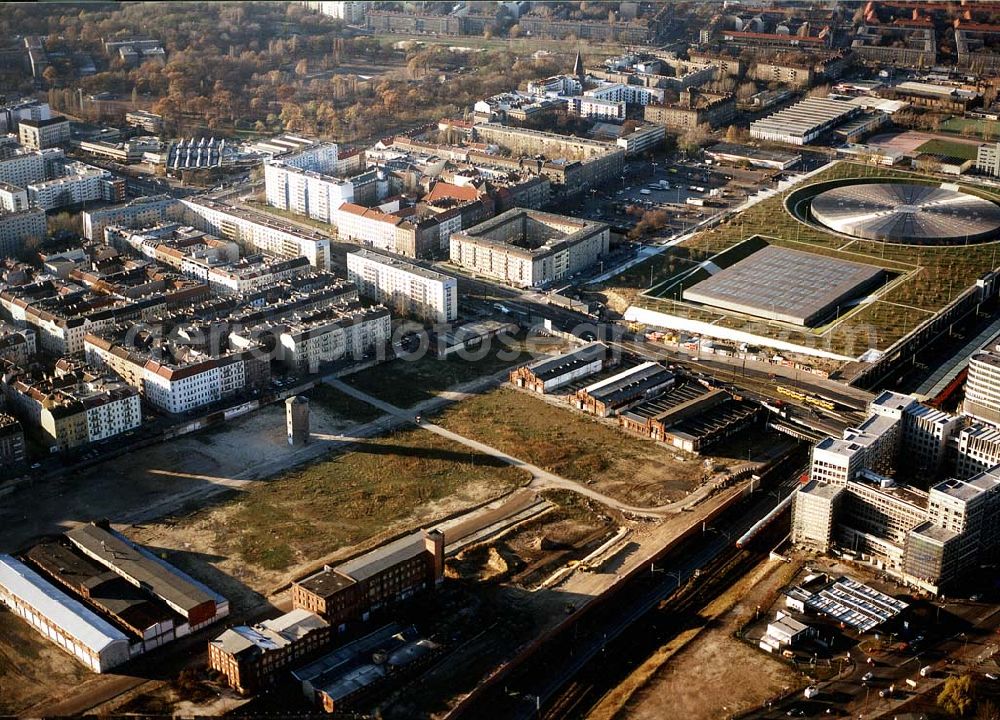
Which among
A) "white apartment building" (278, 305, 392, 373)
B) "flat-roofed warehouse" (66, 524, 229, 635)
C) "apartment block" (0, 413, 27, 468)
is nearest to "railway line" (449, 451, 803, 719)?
"flat-roofed warehouse" (66, 524, 229, 635)

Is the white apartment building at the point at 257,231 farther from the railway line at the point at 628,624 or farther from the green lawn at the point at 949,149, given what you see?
the green lawn at the point at 949,149

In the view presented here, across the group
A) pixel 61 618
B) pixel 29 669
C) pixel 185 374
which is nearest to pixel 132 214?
pixel 185 374

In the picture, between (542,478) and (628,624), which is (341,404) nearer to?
(542,478)

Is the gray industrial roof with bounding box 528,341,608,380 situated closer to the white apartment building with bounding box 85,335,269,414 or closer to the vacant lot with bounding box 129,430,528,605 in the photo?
the vacant lot with bounding box 129,430,528,605

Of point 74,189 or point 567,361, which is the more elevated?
point 74,189

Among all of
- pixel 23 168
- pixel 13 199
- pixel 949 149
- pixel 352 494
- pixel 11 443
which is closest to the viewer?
pixel 352 494

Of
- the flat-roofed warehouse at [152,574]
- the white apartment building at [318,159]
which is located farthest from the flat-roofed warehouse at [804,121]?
the flat-roofed warehouse at [152,574]
